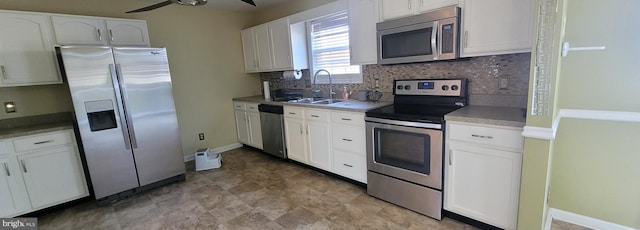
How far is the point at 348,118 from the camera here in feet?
9.04

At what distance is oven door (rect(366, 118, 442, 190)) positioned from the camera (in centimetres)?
211

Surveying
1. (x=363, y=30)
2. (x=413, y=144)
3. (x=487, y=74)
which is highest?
(x=363, y=30)

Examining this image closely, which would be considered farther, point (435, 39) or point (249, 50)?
point (249, 50)

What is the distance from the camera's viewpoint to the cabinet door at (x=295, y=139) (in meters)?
3.37

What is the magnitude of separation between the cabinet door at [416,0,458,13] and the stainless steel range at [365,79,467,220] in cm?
66

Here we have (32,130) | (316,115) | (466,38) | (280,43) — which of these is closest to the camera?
(466,38)

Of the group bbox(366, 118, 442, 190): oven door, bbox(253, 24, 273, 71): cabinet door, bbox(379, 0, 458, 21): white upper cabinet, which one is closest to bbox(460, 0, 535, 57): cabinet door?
bbox(379, 0, 458, 21): white upper cabinet

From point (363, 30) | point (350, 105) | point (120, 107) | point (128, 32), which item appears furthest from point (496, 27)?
point (128, 32)

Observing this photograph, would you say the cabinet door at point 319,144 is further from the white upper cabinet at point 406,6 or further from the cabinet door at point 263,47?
the cabinet door at point 263,47

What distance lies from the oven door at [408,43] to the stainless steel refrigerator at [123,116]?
7.79 ft

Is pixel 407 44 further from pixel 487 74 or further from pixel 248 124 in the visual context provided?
pixel 248 124

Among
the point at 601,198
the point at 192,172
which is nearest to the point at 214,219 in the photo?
the point at 192,172

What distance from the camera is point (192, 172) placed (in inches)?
142

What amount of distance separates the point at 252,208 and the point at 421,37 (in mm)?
2175
